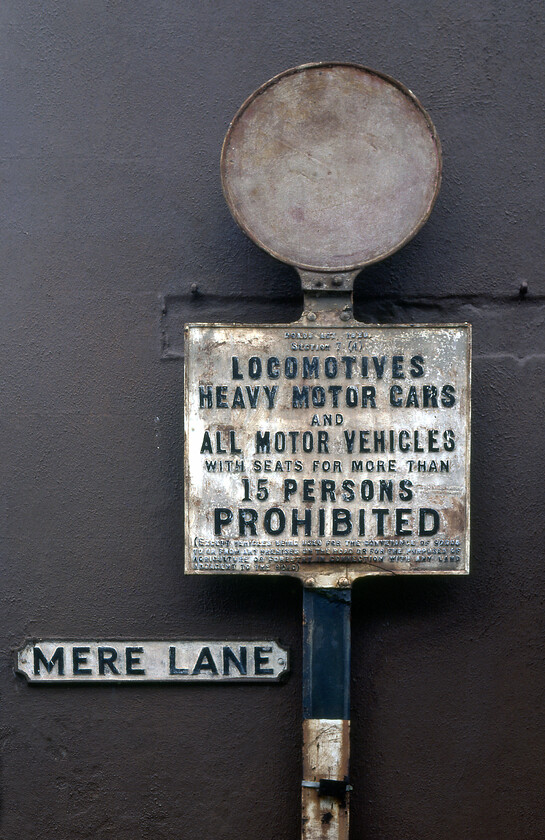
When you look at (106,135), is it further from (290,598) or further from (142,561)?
(290,598)

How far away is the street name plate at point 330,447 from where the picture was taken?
283cm

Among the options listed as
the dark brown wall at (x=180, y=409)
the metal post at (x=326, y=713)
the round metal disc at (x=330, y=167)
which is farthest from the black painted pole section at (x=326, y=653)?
the round metal disc at (x=330, y=167)

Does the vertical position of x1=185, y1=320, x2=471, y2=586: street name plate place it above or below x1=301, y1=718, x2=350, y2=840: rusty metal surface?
above

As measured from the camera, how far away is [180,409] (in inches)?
121

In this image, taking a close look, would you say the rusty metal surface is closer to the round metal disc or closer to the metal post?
the metal post

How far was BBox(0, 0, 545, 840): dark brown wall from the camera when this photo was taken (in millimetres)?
3035

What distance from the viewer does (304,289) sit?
284 centimetres

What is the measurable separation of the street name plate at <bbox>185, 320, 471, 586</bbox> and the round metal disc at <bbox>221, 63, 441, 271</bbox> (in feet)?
1.03

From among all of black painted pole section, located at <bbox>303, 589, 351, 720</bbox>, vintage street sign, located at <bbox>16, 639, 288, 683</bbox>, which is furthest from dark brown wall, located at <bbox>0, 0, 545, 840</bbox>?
black painted pole section, located at <bbox>303, 589, 351, 720</bbox>

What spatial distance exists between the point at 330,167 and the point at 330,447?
0.98m

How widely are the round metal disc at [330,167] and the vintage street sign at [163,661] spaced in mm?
1443

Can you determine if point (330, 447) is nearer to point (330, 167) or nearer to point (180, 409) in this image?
point (180, 409)

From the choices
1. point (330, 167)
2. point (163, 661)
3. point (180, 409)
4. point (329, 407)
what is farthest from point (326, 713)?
point (330, 167)

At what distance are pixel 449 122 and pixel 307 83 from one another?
0.60 meters
